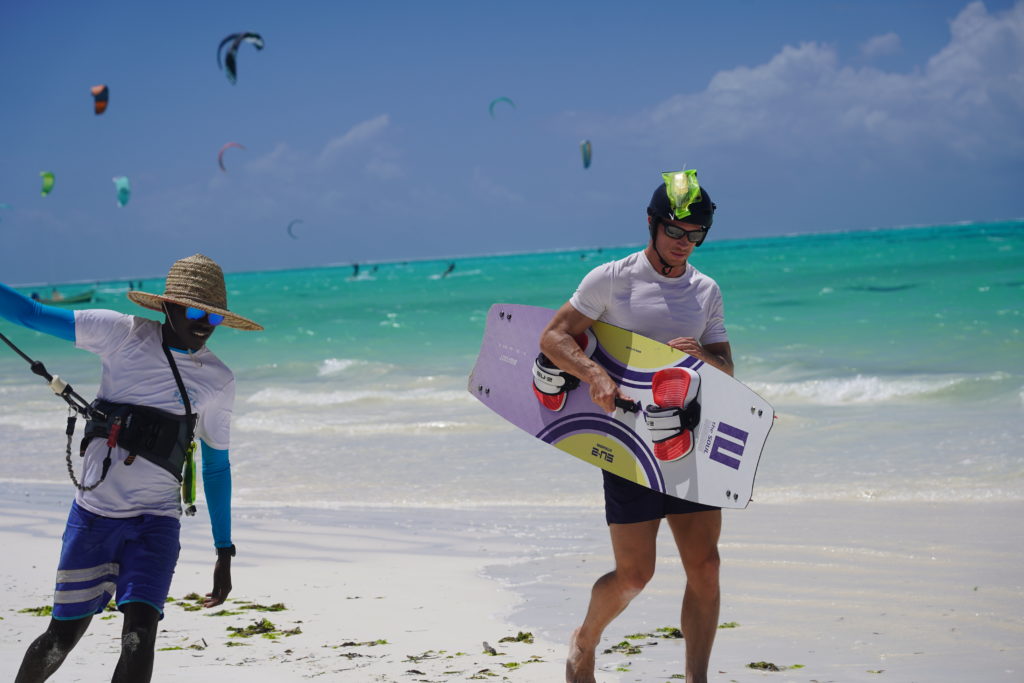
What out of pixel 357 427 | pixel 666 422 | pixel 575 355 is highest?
pixel 575 355

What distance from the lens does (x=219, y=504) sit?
3002 mm

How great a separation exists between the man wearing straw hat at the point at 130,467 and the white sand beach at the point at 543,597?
2.99 ft

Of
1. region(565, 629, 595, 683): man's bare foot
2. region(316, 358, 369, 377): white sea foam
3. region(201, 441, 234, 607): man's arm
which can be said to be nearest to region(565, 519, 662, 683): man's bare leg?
region(565, 629, 595, 683): man's bare foot

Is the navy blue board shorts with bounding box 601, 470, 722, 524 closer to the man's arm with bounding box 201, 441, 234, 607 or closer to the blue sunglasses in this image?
the man's arm with bounding box 201, 441, 234, 607

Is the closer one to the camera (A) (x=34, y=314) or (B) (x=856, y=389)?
(A) (x=34, y=314)

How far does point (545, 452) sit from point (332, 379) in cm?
892

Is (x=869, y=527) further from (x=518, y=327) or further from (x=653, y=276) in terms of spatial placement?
(x=653, y=276)

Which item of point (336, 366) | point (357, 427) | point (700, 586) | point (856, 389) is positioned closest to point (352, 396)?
point (357, 427)

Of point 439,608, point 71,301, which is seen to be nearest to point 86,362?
point 439,608

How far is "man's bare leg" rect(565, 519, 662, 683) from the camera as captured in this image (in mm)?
3088

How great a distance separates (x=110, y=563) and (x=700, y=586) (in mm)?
1669

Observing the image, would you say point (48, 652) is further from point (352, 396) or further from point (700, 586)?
point (352, 396)

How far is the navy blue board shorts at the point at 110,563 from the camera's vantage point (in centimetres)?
A: 261

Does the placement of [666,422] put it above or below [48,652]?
above
